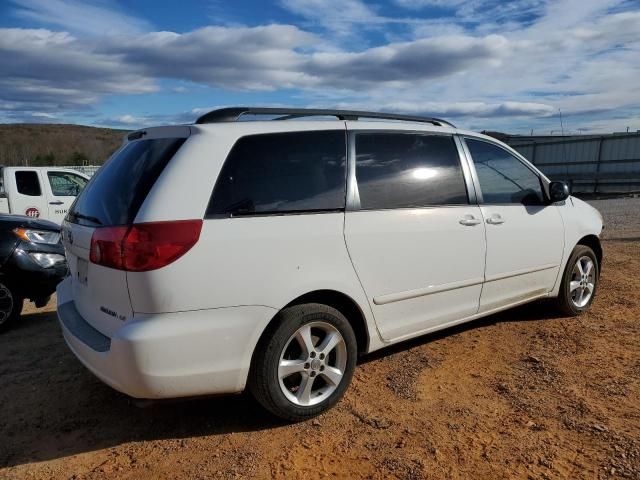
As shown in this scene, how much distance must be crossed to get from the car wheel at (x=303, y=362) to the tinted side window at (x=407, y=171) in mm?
825

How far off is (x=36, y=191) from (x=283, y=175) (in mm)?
9806

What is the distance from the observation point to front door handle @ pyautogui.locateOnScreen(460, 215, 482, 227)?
410 cm

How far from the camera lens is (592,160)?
1024 inches

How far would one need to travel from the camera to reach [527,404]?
3486mm

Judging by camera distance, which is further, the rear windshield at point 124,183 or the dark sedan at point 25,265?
the dark sedan at point 25,265

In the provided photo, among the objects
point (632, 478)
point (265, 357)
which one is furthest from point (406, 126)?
point (632, 478)

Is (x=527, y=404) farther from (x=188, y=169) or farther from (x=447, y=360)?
(x=188, y=169)

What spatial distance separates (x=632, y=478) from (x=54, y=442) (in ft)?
10.2

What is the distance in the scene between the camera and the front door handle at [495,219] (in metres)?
4.30

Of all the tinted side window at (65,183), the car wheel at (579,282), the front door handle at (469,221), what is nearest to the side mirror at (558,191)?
the car wheel at (579,282)

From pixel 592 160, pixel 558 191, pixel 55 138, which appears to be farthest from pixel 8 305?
pixel 55 138

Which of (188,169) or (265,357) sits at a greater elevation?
(188,169)

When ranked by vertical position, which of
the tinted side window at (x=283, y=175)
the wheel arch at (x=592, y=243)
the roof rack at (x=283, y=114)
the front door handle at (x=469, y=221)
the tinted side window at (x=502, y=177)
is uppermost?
the roof rack at (x=283, y=114)

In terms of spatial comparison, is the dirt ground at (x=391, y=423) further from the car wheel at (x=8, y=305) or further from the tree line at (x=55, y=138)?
the tree line at (x=55, y=138)
